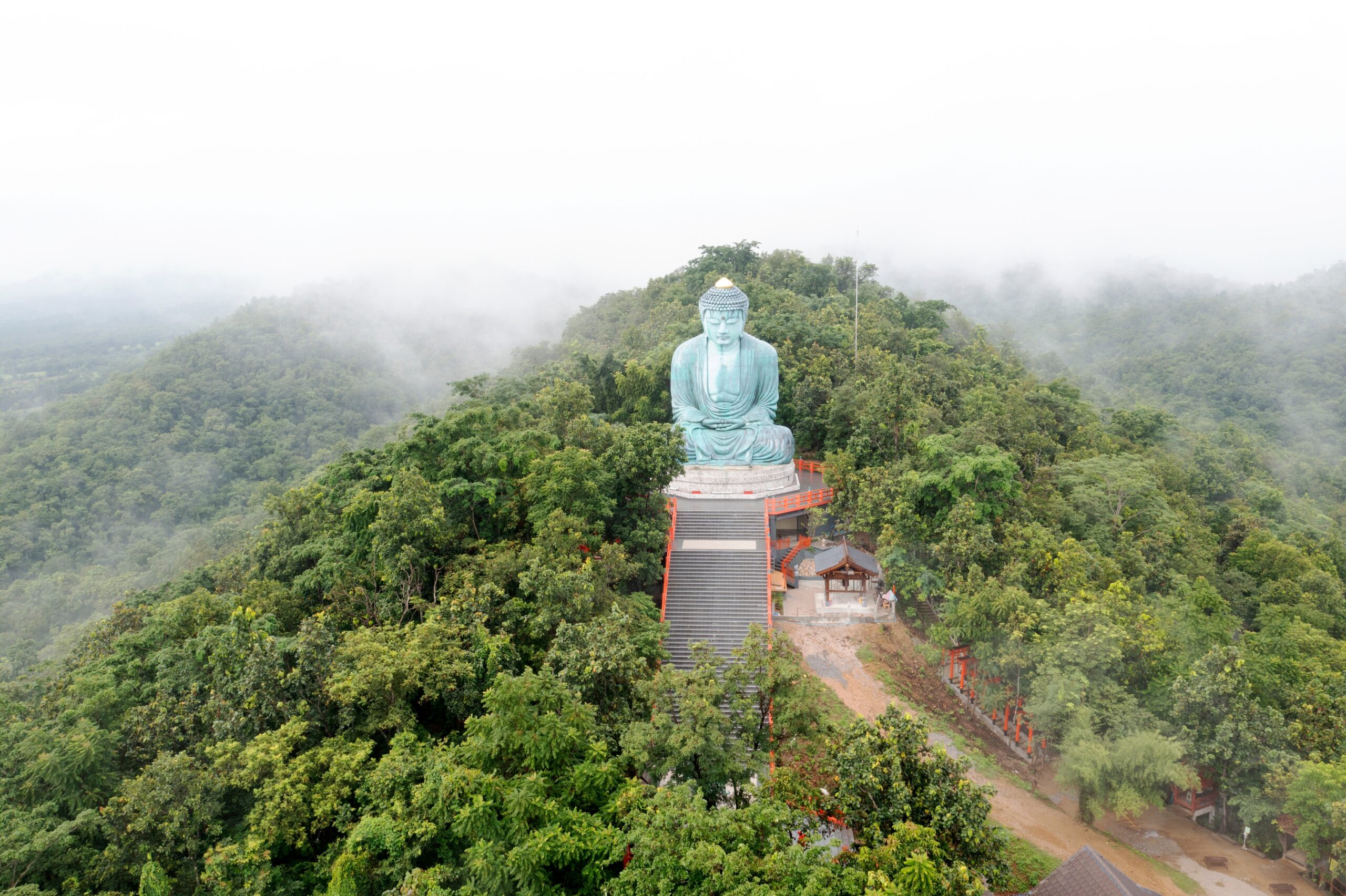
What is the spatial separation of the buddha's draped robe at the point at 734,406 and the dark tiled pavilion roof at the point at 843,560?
15.4ft

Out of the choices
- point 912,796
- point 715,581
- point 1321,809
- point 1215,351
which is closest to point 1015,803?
point 1321,809

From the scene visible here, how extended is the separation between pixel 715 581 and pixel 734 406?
663cm

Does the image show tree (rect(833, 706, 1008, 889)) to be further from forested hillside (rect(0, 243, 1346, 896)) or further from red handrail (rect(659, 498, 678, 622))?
red handrail (rect(659, 498, 678, 622))

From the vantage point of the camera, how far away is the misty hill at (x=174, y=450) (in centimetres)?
3484

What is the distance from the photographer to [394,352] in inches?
2904

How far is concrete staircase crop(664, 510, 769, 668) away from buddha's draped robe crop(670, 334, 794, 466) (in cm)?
235

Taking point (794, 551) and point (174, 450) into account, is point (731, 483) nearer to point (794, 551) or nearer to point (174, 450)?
point (794, 551)

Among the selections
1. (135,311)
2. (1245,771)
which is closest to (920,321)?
(1245,771)

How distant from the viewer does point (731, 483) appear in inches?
989

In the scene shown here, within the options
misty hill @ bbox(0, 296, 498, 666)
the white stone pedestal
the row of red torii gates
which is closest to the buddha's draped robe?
the white stone pedestal

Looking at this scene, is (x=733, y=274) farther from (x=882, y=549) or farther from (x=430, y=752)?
(x=430, y=752)

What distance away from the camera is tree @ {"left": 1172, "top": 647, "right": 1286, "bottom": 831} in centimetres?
1578

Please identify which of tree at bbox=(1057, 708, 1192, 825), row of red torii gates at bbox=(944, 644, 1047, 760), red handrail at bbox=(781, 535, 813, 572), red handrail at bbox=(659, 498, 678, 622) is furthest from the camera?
red handrail at bbox=(781, 535, 813, 572)

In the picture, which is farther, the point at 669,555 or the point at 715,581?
the point at 669,555
